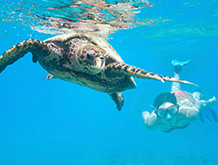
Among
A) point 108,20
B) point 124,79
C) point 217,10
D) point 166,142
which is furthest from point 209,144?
point 124,79

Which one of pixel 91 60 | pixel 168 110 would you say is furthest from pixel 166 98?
pixel 91 60

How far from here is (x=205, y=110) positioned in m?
11.8

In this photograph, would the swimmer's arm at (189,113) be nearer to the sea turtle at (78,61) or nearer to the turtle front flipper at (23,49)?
the sea turtle at (78,61)

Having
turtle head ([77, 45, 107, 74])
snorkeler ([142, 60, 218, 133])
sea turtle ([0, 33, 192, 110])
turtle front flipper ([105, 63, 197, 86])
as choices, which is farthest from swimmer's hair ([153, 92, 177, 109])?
turtle head ([77, 45, 107, 74])

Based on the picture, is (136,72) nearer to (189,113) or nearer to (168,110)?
(168,110)

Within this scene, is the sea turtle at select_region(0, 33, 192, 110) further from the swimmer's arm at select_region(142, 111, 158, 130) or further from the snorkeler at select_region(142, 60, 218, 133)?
the swimmer's arm at select_region(142, 111, 158, 130)

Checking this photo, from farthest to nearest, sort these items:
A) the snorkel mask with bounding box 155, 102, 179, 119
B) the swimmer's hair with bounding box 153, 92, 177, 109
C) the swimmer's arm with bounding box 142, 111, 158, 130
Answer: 1. the swimmer's arm with bounding box 142, 111, 158, 130
2. the swimmer's hair with bounding box 153, 92, 177, 109
3. the snorkel mask with bounding box 155, 102, 179, 119

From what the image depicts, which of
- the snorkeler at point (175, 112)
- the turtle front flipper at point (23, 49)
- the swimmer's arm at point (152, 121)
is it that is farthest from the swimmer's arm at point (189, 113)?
the turtle front flipper at point (23, 49)

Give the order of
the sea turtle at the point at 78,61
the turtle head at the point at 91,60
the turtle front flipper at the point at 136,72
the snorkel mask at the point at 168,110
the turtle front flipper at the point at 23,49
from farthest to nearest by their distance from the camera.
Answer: the snorkel mask at the point at 168,110 → the turtle front flipper at the point at 23,49 → the sea turtle at the point at 78,61 → the turtle head at the point at 91,60 → the turtle front flipper at the point at 136,72

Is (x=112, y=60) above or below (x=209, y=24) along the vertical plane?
below

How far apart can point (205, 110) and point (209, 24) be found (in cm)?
982

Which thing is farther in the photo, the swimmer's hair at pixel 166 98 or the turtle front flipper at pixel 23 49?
the swimmer's hair at pixel 166 98

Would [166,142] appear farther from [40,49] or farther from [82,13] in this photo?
[40,49]

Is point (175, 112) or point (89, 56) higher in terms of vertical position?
point (175, 112)
